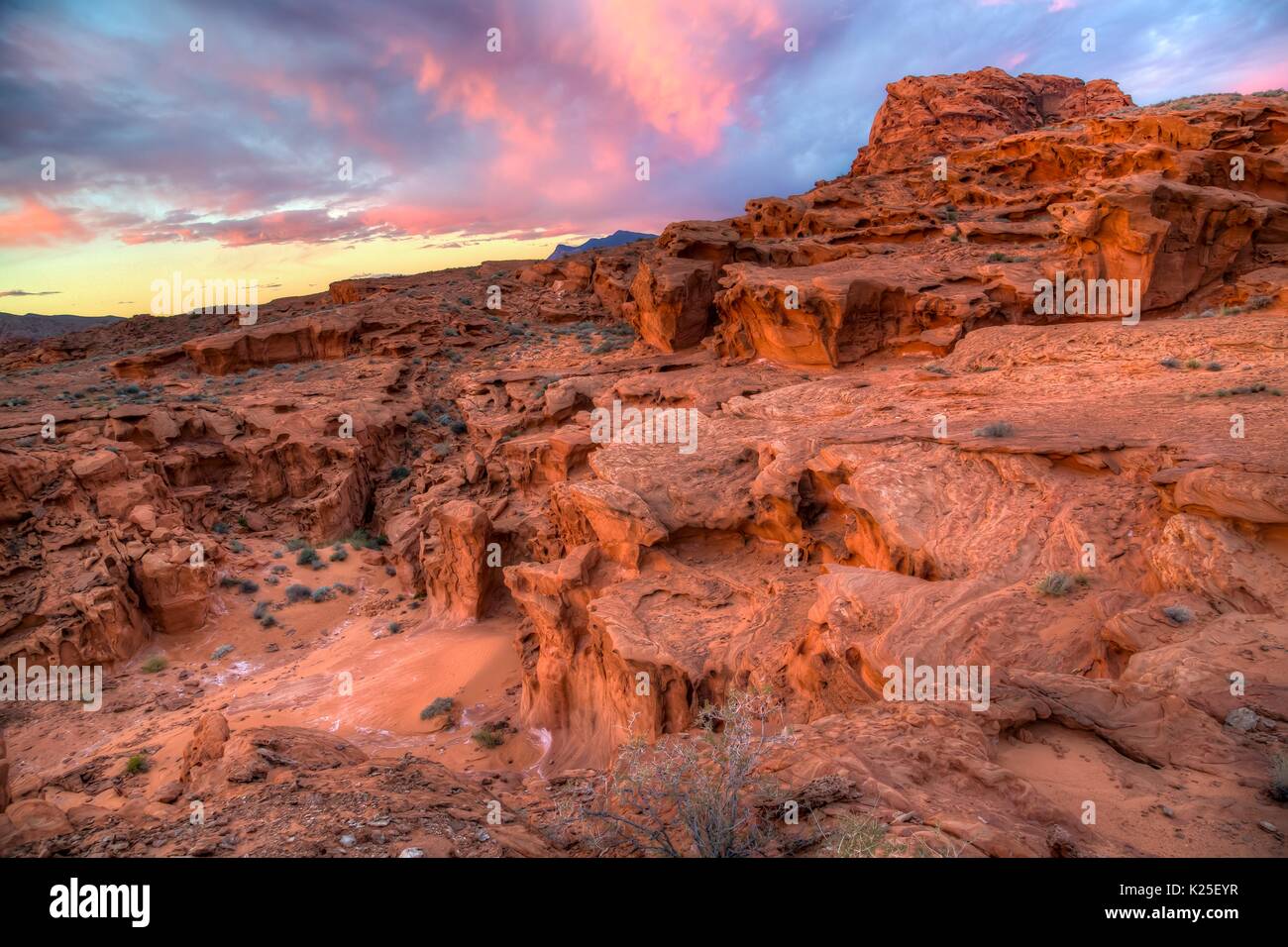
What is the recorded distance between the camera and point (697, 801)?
402cm

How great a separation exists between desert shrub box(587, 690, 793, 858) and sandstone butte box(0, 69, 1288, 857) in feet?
0.81

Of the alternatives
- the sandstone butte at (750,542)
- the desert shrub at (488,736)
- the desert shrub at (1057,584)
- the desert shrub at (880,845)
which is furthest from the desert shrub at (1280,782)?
the desert shrub at (488,736)

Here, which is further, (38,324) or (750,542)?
(38,324)

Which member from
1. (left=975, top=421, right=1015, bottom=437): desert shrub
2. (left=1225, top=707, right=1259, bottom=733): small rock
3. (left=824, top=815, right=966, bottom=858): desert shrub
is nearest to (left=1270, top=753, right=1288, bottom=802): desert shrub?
(left=1225, top=707, right=1259, bottom=733): small rock

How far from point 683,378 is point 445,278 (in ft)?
113

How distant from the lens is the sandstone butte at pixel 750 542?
16.3ft

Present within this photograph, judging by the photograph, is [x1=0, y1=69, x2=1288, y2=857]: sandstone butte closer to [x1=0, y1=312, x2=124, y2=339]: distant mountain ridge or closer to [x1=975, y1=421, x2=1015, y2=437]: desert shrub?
[x1=975, y1=421, x2=1015, y2=437]: desert shrub

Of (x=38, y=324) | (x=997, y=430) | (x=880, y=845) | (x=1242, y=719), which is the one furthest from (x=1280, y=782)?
(x=38, y=324)

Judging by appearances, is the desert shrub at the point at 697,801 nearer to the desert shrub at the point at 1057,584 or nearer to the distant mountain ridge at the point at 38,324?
the desert shrub at the point at 1057,584

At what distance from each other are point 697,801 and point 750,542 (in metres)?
7.91

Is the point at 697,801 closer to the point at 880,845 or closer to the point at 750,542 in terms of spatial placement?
the point at 880,845

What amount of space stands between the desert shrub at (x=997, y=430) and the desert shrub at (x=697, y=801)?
6683 mm
